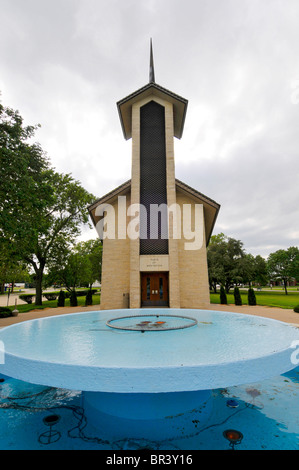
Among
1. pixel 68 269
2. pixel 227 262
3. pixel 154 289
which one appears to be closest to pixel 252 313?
pixel 154 289

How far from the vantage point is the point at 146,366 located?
3.10 m

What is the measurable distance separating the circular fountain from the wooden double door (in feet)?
30.4

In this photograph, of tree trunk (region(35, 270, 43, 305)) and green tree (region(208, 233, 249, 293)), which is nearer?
tree trunk (region(35, 270, 43, 305))

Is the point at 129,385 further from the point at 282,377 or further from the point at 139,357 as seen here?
the point at 282,377

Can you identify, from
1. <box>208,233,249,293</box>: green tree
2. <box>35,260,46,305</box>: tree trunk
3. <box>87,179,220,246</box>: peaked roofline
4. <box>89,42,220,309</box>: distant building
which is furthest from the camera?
<box>208,233,249,293</box>: green tree

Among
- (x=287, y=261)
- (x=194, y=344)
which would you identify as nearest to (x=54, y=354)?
(x=194, y=344)

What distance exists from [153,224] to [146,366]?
13700 mm

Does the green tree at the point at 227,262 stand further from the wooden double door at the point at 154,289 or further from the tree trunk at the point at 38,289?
the tree trunk at the point at 38,289

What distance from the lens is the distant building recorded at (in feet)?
52.0

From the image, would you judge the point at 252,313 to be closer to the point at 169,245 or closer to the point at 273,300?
the point at 169,245

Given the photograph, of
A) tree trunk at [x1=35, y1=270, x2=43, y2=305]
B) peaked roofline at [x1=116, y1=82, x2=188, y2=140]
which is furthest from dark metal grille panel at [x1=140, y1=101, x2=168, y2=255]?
tree trunk at [x1=35, y1=270, x2=43, y2=305]

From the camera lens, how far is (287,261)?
49188mm

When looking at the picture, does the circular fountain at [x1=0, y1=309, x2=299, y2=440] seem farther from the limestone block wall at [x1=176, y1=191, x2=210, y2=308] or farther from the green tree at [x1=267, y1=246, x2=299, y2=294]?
the green tree at [x1=267, y1=246, x2=299, y2=294]

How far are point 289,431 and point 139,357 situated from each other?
2.94 metres
